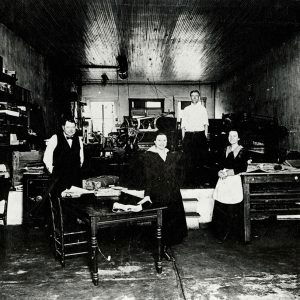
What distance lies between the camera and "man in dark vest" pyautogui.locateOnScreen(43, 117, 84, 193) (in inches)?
206

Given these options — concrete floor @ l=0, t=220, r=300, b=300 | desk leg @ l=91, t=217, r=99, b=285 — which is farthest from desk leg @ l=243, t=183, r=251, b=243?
desk leg @ l=91, t=217, r=99, b=285

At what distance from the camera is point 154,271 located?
4141mm

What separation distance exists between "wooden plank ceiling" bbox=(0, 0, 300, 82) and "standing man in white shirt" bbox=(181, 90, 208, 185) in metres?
1.80

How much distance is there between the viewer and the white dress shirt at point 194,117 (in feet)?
23.7

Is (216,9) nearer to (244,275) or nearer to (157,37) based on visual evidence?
(157,37)

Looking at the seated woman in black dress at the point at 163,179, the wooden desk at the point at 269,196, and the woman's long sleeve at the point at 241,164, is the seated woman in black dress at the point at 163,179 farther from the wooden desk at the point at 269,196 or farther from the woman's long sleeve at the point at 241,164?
the wooden desk at the point at 269,196

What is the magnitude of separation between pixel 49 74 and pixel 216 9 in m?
6.03

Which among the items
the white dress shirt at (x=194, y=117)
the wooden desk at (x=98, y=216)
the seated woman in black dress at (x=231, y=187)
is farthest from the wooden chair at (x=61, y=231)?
the white dress shirt at (x=194, y=117)

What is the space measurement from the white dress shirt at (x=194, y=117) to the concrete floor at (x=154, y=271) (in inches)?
98.4

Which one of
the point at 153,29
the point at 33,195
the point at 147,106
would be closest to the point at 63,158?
the point at 33,195

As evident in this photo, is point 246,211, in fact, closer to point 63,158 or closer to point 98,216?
point 98,216

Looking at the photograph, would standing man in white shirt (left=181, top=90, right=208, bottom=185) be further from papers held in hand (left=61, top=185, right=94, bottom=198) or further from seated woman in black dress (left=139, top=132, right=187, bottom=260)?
papers held in hand (left=61, top=185, right=94, bottom=198)

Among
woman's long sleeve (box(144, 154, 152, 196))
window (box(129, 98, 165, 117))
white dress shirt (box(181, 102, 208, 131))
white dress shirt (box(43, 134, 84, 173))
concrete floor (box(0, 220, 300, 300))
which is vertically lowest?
concrete floor (box(0, 220, 300, 300))

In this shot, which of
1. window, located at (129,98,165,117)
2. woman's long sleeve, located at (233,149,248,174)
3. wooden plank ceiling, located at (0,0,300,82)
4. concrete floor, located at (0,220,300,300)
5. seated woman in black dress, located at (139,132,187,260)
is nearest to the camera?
concrete floor, located at (0,220,300,300)
